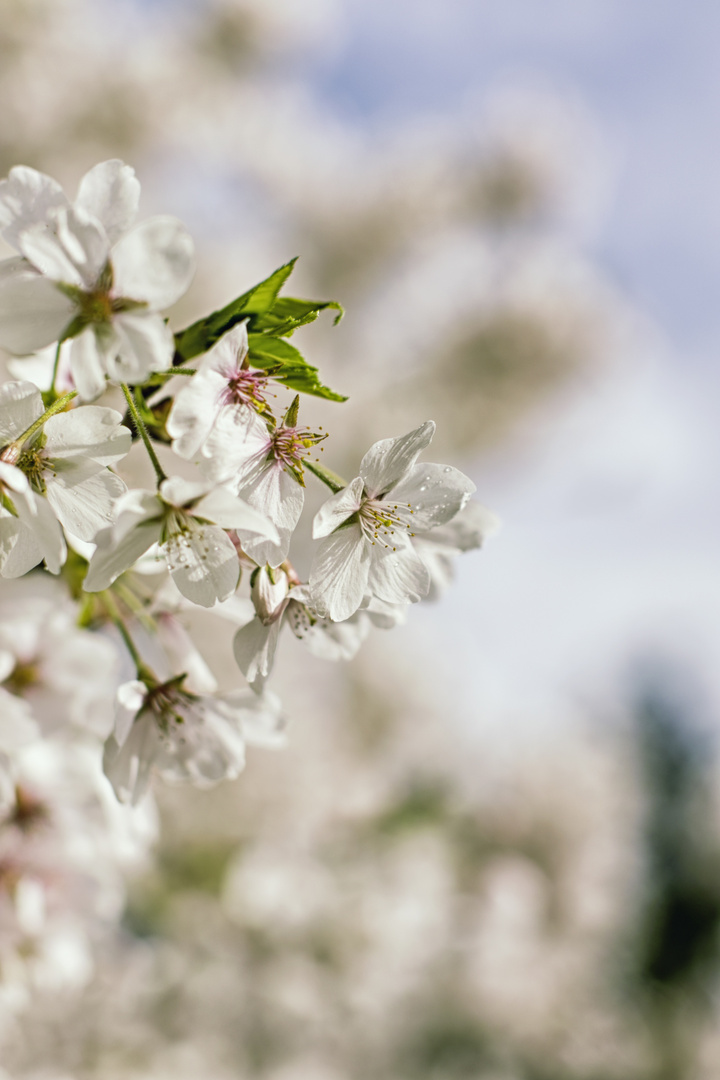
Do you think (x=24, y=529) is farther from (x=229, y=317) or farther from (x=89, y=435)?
(x=229, y=317)

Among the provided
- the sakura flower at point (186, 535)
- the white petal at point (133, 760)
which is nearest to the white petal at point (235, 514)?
the sakura flower at point (186, 535)

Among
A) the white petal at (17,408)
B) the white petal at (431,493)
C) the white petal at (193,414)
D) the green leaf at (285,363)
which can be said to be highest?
the green leaf at (285,363)

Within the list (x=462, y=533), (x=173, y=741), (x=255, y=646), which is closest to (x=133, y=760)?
(x=173, y=741)

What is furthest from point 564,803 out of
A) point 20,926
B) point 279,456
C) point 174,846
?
point 279,456

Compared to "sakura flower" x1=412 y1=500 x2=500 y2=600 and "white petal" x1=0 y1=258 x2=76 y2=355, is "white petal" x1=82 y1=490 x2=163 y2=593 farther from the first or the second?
"sakura flower" x1=412 y1=500 x2=500 y2=600

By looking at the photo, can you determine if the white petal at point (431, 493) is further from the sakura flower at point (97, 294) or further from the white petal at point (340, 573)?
the sakura flower at point (97, 294)
